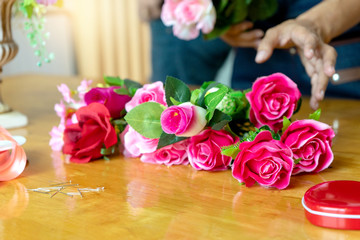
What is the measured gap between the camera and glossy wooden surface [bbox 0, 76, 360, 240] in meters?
0.51

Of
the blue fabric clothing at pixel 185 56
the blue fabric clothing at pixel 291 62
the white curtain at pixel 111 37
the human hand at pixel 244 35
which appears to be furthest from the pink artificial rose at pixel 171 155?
the white curtain at pixel 111 37

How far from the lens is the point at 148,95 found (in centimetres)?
75

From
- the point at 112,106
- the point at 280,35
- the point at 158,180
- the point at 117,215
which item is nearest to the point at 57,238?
the point at 117,215

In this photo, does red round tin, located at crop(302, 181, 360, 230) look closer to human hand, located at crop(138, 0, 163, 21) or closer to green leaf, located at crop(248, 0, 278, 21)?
green leaf, located at crop(248, 0, 278, 21)

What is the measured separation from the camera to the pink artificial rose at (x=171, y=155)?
73 cm

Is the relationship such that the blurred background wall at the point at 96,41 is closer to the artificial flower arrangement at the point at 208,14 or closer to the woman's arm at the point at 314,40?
the artificial flower arrangement at the point at 208,14

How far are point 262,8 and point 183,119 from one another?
2.36 feet

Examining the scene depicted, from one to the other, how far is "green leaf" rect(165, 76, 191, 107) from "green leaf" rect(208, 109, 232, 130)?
53 mm

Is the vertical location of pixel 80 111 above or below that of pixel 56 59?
above

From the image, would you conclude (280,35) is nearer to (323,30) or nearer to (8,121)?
(323,30)

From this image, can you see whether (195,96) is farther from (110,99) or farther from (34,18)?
(34,18)

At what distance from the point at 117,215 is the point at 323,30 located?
2.03 ft

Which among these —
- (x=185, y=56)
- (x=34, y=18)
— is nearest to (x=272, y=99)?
(x=34, y=18)

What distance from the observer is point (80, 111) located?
77 cm
